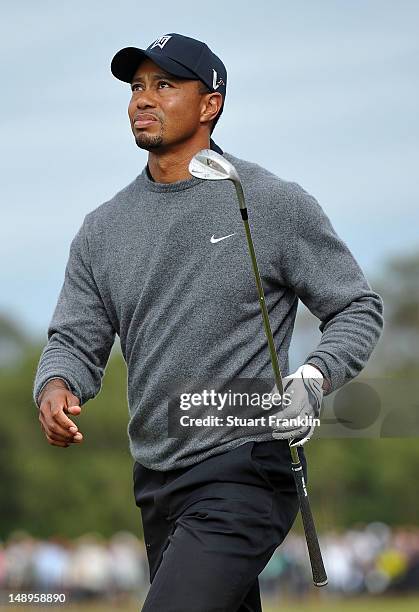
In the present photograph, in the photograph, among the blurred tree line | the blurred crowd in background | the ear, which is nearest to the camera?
the ear

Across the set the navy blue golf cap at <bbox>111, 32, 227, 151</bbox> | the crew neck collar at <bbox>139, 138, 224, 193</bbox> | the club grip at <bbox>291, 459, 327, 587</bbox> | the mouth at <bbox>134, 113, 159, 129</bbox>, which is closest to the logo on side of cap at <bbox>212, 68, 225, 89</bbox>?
the navy blue golf cap at <bbox>111, 32, 227, 151</bbox>

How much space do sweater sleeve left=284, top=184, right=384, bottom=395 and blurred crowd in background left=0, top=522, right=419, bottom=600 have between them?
890 cm

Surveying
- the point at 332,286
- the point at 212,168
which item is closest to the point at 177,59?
the point at 212,168

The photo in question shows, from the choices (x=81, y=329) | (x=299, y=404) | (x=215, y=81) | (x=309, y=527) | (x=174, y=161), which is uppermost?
(x=215, y=81)

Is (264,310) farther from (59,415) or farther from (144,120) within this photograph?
(144,120)

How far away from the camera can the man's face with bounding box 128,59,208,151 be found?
598 cm

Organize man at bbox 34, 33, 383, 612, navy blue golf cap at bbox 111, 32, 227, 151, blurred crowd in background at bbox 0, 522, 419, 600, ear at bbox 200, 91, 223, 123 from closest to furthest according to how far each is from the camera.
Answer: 1. man at bbox 34, 33, 383, 612
2. navy blue golf cap at bbox 111, 32, 227, 151
3. ear at bbox 200, 91, 223, 123
4. blurred crowd in background at bbox 0, 522, 419, 600

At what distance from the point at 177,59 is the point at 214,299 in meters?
1.09

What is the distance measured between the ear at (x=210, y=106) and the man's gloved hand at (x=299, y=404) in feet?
4.48

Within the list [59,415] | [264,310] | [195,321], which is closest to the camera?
[264,310]

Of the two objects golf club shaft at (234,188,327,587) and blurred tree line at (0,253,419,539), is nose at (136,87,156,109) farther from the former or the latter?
blurred tree line at (0,253,419,539)

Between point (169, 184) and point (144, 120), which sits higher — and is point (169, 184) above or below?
below

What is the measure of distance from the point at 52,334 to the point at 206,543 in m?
1.36

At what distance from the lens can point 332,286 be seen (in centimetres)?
575
